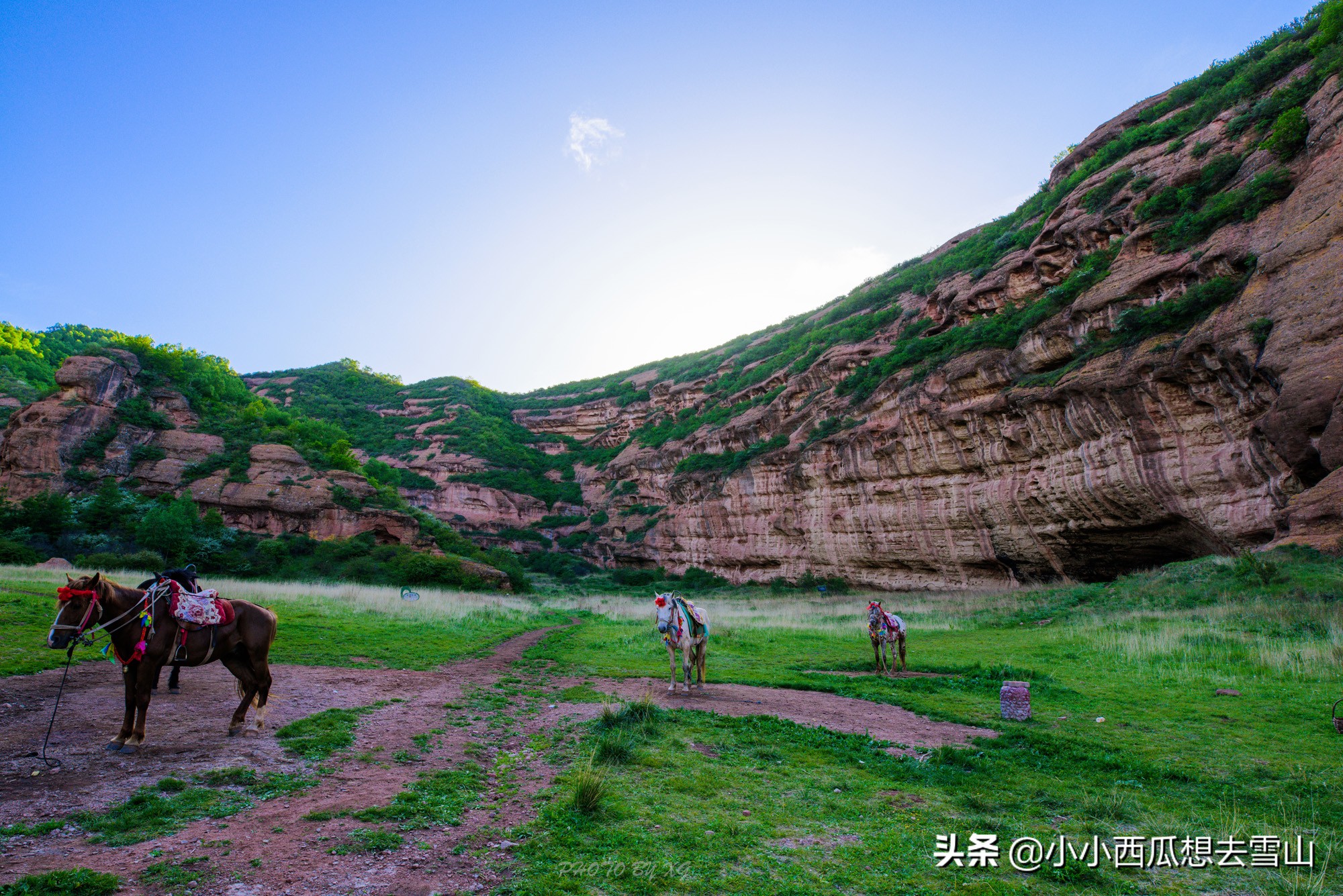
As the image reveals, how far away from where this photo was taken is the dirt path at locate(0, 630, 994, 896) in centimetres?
394

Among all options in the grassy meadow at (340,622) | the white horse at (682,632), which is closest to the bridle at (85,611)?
the grassy meadow at (340,622)

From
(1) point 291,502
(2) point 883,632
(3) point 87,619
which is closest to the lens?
(3) point 87,619

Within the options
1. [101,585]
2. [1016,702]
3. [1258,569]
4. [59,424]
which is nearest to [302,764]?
[101,585]

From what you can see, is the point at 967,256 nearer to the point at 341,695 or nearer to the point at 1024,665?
the point at 1024,665

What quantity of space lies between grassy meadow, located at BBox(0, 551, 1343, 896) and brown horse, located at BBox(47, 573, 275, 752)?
332cm

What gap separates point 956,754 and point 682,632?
529 centimetres

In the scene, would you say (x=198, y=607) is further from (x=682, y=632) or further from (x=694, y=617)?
(x=694, y=617)

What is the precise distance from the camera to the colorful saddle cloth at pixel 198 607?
275 inches

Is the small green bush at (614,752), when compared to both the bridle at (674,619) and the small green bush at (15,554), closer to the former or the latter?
the bridle at (674,619)

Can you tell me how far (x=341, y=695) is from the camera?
9.64m

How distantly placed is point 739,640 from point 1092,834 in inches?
580

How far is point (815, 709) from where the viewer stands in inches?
390

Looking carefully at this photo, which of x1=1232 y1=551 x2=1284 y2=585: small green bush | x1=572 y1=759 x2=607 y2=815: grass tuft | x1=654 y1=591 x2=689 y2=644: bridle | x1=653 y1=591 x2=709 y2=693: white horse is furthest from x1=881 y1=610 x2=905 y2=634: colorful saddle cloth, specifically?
x1=1232 y1=551 x2=1284 y2=585: small green bush

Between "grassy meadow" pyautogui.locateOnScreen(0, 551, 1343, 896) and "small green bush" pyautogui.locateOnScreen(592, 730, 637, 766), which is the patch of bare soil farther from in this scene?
"small green bush" pyautogui.locateOnScreen(592, 730, 637, 766)
